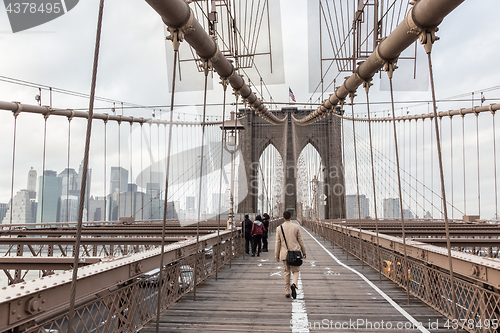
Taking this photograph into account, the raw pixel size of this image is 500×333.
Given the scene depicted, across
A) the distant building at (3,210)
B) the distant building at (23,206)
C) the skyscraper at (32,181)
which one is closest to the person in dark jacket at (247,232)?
the distant building at (23,206)

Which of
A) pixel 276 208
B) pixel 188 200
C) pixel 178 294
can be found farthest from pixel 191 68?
pixel 276 208

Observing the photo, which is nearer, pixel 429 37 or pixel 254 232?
pixel 429 37

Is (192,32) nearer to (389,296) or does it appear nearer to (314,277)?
(389,296)

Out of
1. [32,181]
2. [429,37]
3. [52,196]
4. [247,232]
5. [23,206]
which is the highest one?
[429,37]

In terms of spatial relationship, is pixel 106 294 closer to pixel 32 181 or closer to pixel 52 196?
pixel 32 181

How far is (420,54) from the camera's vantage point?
910cm

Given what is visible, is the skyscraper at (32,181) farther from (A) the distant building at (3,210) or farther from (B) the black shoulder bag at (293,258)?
(B) the black shoulder bag at (293,258)

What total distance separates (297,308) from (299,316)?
39 centimetres

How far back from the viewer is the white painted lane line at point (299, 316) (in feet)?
13.3

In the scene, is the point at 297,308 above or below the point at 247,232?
below

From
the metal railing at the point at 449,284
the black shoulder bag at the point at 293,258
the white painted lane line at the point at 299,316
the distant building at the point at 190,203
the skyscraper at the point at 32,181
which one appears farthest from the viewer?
the distant building at the point at 190,203

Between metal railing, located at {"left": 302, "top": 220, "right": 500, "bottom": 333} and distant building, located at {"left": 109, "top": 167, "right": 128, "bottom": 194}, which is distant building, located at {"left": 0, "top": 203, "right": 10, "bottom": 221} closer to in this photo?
distant building, located at {"left": 109, "top": 167, "right": 128, "bottom": 194}

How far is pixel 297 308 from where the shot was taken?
4.91m

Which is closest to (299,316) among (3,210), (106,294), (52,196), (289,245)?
(289,245)
